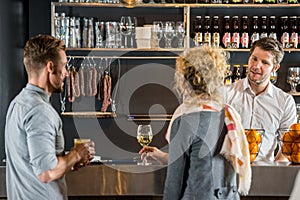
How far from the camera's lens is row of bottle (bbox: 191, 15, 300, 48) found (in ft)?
17.6

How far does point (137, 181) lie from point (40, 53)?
800 millimetres

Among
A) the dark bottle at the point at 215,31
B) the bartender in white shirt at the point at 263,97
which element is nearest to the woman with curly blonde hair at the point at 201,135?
the bartender in white shirt at the point at 263,97

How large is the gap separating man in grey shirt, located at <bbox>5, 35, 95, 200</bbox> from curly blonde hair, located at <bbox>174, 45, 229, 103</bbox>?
487mm

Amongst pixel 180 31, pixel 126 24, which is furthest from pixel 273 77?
pixel 126 24

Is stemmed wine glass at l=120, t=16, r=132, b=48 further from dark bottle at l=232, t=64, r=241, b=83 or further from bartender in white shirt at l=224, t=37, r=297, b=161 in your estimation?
bartender in white shirt at l=224, t=37, r=297, b=161

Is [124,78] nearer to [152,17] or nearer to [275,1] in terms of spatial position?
[152,17]

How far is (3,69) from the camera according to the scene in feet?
15.9

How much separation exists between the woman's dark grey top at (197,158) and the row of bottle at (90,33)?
9.19 feet

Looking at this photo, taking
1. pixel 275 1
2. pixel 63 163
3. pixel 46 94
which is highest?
pixel 275 1

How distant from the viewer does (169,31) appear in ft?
17.4

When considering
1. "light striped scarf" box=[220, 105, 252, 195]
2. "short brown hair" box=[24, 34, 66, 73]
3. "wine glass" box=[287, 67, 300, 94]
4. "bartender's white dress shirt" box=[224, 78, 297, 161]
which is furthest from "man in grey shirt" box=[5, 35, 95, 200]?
"wine glass" box=[287, 67, 300, 94]

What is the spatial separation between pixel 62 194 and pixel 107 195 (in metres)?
0.41

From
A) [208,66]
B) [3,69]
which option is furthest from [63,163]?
[3,69]

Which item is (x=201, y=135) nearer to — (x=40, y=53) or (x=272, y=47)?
(x=40, y=53)
